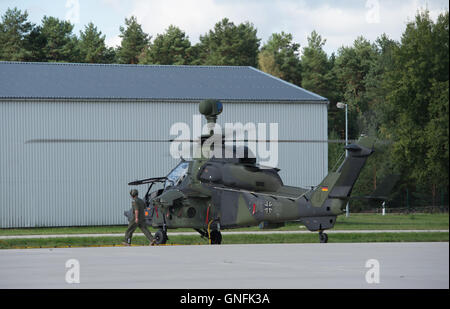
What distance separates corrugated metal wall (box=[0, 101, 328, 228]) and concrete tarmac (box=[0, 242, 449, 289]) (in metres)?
24.9

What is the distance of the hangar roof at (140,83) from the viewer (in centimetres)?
4541

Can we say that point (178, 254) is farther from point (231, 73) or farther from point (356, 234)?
point (231, 73)

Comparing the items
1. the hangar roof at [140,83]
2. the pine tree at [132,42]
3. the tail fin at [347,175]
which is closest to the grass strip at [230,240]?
the tail fin at [347,175]

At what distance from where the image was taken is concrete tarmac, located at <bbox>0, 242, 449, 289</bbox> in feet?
36.7

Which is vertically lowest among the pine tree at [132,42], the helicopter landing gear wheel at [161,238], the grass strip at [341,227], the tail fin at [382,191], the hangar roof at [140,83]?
the grass strip at [341,227]

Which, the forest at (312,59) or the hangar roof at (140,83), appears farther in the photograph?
the hangar roof at (140,83)

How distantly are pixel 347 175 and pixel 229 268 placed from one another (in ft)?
25.4

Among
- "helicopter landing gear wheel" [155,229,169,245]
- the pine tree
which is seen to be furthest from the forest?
"helicopter landing gear wheel" [155,229,169,245]

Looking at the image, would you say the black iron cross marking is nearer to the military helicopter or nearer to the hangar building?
the military helicopter

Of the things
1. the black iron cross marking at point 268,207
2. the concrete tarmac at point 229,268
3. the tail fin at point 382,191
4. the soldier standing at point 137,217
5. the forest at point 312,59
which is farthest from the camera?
the forest at point 312,59

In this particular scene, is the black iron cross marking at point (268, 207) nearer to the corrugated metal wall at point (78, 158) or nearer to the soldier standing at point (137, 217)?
the soldier standing at point (137, 217)

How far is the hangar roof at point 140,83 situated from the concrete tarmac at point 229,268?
1039 inches
